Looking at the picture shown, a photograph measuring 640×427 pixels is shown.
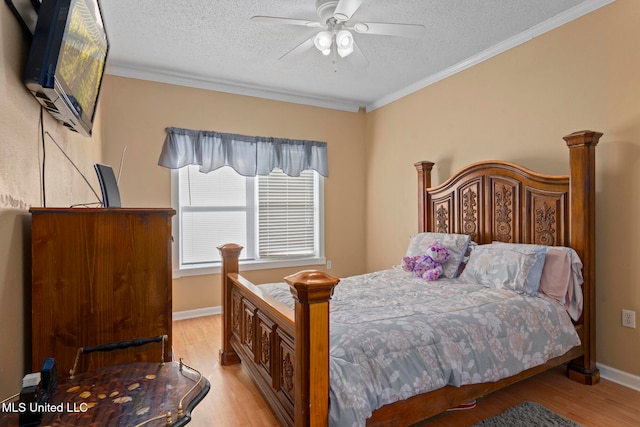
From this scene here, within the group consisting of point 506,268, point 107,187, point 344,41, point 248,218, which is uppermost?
point 344,41

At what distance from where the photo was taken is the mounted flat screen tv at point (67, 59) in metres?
1.17

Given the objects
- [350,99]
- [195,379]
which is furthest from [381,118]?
[195,379]

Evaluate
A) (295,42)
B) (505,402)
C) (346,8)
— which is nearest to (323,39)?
(346,8)

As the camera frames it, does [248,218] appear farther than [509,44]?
Yes

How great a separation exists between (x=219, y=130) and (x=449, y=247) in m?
2.92

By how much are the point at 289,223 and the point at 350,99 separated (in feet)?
6.28

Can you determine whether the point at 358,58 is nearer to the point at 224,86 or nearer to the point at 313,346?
the point at 224,86

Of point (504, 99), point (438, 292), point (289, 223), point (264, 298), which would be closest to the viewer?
point (264, 298)

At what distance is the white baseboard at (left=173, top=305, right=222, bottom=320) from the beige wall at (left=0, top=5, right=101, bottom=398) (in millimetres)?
2852

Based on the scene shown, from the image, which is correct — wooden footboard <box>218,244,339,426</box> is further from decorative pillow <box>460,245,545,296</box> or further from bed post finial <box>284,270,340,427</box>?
→ decorative pillow <box>460,245,545,296</box>

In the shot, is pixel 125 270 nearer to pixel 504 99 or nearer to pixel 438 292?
pixel 438 292

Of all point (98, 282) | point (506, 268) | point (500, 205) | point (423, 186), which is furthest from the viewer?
point (423, 186)

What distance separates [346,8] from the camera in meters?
2.10

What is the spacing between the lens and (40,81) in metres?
1.18
